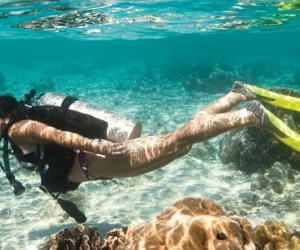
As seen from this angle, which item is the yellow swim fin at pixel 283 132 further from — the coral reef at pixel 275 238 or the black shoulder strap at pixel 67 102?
the black shoulder strap at pixel 67 102

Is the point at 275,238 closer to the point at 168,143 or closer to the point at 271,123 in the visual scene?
the point at 271,123

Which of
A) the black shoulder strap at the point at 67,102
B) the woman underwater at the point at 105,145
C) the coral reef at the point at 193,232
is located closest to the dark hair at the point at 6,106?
the woman underwater at the point at 105,145

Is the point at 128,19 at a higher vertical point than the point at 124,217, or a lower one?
higher

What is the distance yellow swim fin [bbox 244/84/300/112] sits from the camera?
6063 millimetres

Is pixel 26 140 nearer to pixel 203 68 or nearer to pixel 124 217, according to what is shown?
pixel 124 217

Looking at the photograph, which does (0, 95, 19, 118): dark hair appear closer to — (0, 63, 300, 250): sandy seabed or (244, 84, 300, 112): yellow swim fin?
(0, 63, 300, 250): sandy seabed

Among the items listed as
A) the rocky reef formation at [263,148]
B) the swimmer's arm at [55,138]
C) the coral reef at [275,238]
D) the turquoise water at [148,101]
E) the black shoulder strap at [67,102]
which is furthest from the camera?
the rocky reef formation at [263,148]

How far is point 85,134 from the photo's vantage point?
5.58 meters

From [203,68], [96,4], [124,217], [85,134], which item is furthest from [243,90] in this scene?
[203,68]

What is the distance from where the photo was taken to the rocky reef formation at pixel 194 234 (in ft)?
11.4

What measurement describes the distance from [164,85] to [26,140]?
81.6ft

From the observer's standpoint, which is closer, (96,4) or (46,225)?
(46,225)

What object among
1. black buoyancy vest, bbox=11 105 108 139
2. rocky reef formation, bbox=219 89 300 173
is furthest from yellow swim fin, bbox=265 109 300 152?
rocky reef formation, bbox=219 89 300 173

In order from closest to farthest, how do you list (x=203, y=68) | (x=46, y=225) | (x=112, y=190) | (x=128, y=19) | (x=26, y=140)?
(x=26, y=140) → (x=46, y=225) → (x=112, y=190) → (x=128, y=19) → (x=203, y=68)
